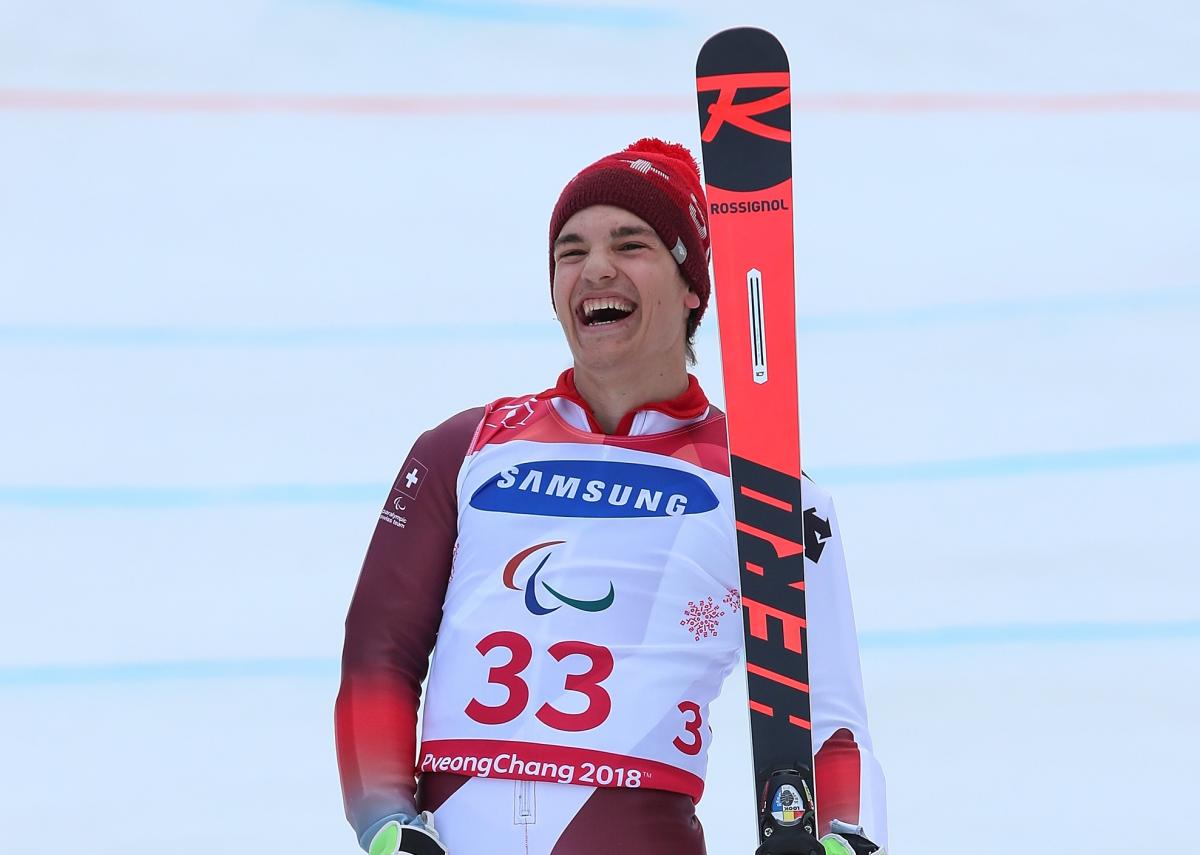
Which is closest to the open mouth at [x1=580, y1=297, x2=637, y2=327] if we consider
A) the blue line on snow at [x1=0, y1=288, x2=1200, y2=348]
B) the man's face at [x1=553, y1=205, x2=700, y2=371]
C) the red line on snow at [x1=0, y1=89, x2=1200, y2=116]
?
the man's face at [x1=553, y1=205, x2=700, y2=371]

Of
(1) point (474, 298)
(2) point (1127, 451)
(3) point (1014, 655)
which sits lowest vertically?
(3) point (1014, 655)

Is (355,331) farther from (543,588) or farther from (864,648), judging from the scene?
(543,588)

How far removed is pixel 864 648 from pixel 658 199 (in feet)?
5.99

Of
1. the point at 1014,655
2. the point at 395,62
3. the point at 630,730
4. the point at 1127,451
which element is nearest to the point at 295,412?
the point at 395,62

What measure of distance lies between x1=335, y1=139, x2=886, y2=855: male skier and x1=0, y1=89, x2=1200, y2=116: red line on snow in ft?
7.48

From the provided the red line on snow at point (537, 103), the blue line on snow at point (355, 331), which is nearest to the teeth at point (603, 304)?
the blue line on snow at point (355, 331)

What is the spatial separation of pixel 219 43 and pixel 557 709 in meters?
3.02

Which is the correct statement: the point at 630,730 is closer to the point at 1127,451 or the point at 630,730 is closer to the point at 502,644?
the point at 502,644

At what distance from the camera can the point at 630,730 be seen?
1.56m

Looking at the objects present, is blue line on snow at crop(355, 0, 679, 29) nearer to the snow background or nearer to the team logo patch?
the snow background

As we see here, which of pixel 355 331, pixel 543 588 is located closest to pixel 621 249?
pixel 543 588

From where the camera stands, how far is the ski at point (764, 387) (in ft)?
5.15

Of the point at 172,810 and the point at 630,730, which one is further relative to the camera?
the point at 172,810

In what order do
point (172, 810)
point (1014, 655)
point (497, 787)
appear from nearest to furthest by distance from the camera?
point (497, 787) < point (172, 810) < point (1014, 655)
